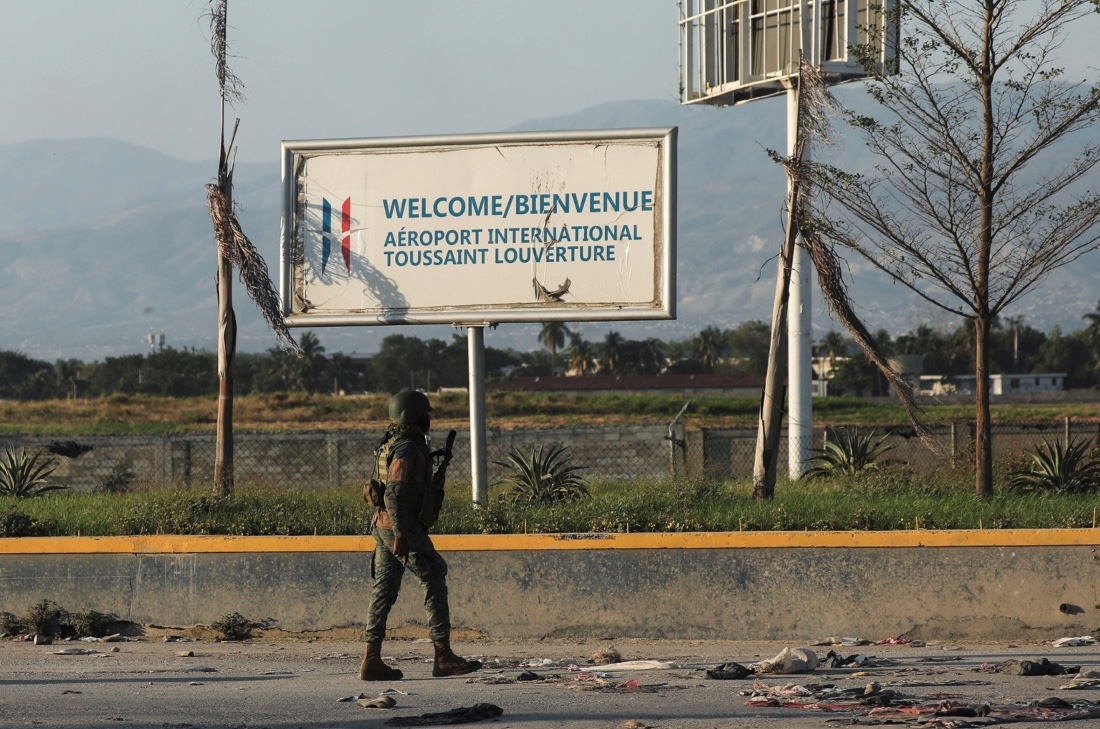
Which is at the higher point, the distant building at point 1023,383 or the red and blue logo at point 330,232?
the distant building at point 1023,383

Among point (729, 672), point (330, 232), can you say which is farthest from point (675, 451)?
Answer: point (729, 672)

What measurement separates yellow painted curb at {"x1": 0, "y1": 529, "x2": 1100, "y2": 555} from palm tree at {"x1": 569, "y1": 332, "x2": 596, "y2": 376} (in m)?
120

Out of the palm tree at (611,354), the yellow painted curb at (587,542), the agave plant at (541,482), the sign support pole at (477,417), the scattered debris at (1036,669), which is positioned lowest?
the scattered debris at (1036,669)

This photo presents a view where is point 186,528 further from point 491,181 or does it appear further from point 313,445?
point 313,445

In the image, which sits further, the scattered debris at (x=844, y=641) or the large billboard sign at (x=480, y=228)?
the large billboard sign at (x=480, y=228)

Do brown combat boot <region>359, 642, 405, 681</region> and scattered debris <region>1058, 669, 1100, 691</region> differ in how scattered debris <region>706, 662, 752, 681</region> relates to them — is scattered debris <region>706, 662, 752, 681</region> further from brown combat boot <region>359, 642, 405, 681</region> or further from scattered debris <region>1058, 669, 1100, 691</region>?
brown combat boot <region>359, 642, 405, 681</region>

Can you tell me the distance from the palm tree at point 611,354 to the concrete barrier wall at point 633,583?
11237 centimetres

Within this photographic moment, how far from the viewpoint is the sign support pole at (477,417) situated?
1154cm

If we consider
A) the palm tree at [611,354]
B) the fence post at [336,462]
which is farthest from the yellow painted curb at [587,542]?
the palm tree at [611,354]

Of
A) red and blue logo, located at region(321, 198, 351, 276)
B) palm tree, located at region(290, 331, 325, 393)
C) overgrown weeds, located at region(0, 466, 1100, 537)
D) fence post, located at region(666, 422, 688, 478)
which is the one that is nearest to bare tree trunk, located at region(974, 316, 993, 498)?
overgrown weeds, located at region(0, 466, 1100, 537)

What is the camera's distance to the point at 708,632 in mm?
9445

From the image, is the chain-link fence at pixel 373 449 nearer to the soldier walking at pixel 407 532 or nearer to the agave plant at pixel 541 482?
the agave plant at pixel 541 482

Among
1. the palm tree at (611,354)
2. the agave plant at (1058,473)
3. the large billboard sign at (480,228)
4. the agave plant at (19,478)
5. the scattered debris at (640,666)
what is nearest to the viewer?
the scattered debris at (640,666)

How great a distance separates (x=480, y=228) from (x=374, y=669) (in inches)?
216
